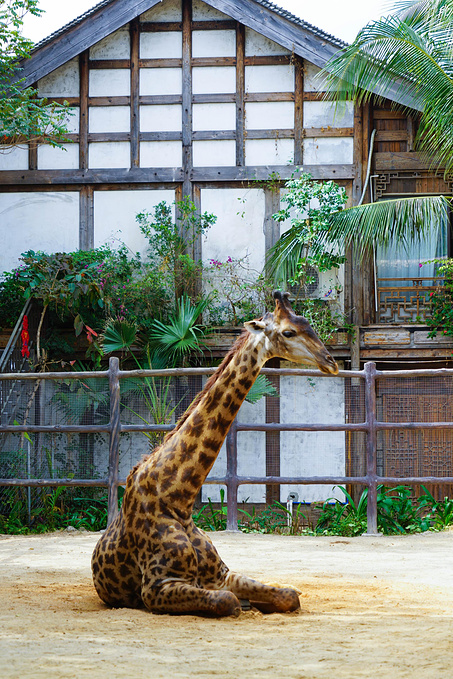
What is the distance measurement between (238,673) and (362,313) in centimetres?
973

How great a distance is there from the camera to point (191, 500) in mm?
4156

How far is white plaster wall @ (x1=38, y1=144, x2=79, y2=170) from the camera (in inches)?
495

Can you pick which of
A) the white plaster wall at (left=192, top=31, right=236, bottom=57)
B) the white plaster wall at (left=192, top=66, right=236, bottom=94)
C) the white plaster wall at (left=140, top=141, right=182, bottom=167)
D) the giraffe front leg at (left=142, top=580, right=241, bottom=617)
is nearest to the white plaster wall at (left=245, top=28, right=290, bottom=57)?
the white plaster wall at (left=192, top=31, right=236, bottom=57)

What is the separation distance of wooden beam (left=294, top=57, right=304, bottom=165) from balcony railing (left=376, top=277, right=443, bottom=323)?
8.01 ft

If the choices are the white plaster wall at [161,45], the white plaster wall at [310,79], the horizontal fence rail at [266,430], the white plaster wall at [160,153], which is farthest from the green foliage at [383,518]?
the white plaster wall at [161,45]

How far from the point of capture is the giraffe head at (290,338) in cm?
397

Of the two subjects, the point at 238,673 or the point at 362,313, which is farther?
the point at 362,313

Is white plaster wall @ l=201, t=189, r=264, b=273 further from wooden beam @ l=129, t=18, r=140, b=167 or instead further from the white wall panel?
the white wall panel

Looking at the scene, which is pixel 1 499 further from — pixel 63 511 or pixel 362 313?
pixel 362 313

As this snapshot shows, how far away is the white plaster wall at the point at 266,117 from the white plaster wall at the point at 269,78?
254mm

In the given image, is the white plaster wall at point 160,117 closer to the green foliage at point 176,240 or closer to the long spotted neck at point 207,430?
the green foliage at point 176,240

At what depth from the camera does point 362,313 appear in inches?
476

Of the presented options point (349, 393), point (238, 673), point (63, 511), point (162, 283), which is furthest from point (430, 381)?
point (238, 673)

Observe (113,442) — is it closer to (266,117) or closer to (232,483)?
(232,483)
